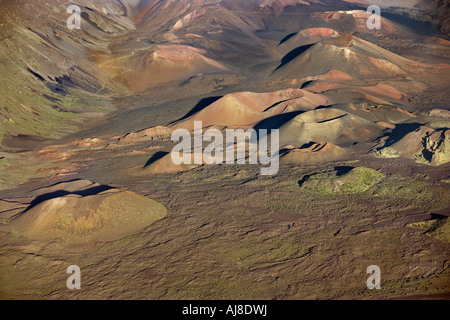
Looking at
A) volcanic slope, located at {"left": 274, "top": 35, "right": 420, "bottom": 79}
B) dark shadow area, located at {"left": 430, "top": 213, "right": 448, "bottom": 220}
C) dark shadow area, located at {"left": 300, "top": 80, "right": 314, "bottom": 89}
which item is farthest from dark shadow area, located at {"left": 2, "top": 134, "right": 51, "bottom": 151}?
volcanic slope, located at {"left": 274, "top": 35, "right": 420, "bottom": 79}

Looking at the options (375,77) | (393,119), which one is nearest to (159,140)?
(393,119)

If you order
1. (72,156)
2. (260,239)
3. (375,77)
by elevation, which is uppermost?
(375,77)

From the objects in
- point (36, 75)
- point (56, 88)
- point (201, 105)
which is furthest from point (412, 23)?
point (36, 75)

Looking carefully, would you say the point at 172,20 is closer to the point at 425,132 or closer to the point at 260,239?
the point at 425,132

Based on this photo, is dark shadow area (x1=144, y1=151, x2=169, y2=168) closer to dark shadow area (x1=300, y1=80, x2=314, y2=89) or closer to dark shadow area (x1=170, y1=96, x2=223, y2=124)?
dark shadow area (x1=170, y1=96, x2=223, y2=124)

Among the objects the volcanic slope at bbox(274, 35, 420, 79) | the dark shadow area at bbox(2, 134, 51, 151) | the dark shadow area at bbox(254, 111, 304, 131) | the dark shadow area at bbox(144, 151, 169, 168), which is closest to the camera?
the dark shadow area at bbox(144, 151, 169, 168)
